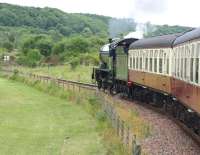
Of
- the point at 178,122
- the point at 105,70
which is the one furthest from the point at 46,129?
the point at 105,70

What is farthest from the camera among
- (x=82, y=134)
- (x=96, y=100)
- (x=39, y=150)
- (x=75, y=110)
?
(x=75, y=110)

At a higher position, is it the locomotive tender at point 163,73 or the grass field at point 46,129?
the locomotive tender at point 163,73

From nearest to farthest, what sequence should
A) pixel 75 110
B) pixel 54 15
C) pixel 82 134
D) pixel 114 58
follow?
1. pixel 82 134
2. pixel 75 110
3. pixel 114 58
4. pixel 54 15

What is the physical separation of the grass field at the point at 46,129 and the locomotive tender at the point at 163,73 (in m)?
2.94

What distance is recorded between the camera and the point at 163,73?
21.4m

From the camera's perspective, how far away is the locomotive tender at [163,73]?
13.9 m

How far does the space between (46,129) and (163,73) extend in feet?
19.4

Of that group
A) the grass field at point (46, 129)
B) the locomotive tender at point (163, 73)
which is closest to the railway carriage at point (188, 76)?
the locomotive tender at point (163, 73)

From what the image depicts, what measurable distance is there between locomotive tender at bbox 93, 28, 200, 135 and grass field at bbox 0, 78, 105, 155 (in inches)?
116

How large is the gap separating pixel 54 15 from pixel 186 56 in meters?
176

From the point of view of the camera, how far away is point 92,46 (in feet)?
356

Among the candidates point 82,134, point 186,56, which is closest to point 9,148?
point 82,134

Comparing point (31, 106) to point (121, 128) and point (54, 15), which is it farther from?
point (54, 15)

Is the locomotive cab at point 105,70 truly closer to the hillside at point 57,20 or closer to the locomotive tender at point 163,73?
the locomotive tender at point 163,73
